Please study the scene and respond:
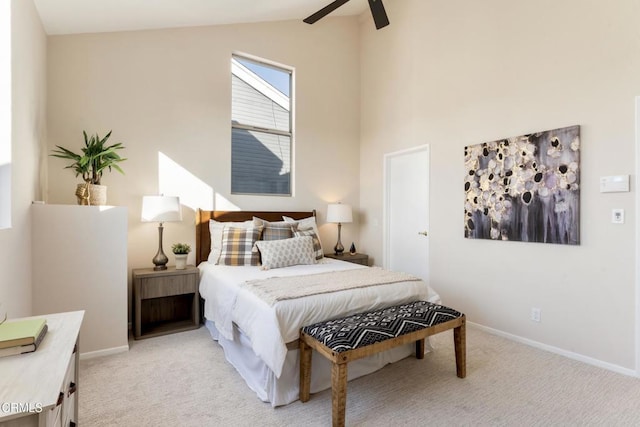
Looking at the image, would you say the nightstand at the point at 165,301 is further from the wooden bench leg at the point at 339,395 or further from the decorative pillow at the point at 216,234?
the wooden bench leg at the point at 339,395

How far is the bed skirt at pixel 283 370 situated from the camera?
2033mm

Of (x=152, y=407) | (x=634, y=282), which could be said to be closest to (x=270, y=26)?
(x=152, y=407)

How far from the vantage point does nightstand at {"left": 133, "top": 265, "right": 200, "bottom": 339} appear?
3.01 metres

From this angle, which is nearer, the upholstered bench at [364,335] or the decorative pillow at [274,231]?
the upholstered bench at [364,335]

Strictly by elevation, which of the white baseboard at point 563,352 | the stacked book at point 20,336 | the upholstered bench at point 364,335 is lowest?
the white baseboard at point 563,352

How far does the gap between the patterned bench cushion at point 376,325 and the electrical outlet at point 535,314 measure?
3.83ft

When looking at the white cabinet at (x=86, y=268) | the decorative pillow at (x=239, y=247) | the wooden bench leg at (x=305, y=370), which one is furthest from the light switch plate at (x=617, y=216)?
the white cabinet at (x=86, y=268)

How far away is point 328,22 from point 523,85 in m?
2.93

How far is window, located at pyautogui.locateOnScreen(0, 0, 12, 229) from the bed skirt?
168cm

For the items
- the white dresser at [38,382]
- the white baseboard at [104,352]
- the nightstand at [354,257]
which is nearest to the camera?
→ the white dresser at [38,382]

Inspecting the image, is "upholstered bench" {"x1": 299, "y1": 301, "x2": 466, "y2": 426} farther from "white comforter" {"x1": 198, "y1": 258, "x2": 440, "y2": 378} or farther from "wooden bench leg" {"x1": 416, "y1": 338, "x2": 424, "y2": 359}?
"wooden bench leg" {"x1": 416, "y1": 338, "x2": 424, "y2": 359}

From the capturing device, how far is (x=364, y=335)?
188 cm

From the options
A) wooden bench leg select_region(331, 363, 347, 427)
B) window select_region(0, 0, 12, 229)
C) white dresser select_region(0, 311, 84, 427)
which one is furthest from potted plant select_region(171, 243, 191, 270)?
wooden bench leg select_region(331, 363, 347, 427)

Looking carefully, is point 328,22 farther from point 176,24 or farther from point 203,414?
point 203,414
